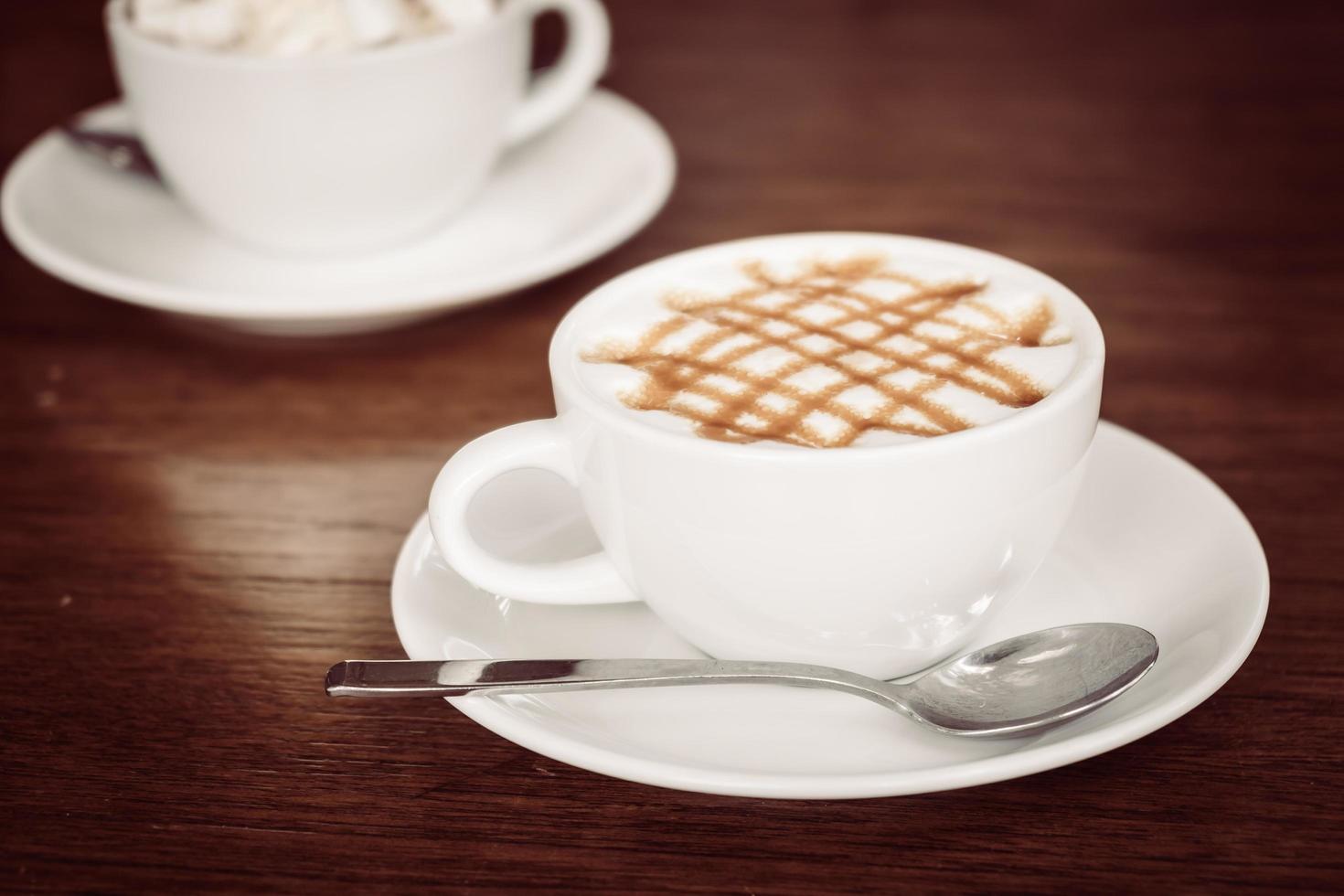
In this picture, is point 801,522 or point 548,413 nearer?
point 801,522

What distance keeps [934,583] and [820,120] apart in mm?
1225

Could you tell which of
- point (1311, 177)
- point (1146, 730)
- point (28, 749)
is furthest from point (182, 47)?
point (1311, 177)

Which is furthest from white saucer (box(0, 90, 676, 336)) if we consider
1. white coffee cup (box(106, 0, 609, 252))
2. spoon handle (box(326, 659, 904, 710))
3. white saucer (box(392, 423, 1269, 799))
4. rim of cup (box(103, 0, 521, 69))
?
spoon handle (box(326, 659, 904, 710))

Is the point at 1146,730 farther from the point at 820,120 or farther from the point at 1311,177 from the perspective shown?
the point at 820,120

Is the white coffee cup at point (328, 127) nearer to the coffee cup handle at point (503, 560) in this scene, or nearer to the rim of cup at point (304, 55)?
the rim of cup at point (304, 55)

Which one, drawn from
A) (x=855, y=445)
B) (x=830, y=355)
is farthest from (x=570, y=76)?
(x=855, y=445)

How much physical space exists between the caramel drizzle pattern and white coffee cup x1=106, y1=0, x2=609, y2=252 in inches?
21.4

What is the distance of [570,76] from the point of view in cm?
149

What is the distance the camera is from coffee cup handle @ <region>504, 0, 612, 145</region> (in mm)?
1466

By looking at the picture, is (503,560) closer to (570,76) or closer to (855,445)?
(855,445)

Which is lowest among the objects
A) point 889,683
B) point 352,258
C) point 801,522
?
point 352,258

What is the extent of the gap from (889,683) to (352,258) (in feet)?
2.93

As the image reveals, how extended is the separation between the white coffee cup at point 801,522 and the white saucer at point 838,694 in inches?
1.4

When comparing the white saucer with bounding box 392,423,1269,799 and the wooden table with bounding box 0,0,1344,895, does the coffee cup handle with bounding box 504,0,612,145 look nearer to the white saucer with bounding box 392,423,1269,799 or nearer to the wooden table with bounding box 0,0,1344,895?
the wooden table with bounding box 0,0,1344,895
